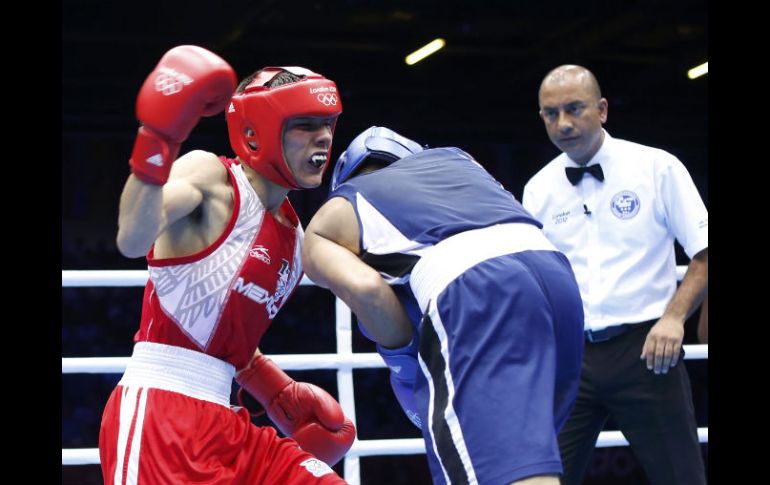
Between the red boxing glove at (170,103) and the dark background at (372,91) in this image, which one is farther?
the dark background at (372,91)

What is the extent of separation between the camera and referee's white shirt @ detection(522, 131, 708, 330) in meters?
3.07

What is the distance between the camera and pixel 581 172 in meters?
3.27

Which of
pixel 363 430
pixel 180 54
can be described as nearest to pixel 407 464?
pixel 363 430

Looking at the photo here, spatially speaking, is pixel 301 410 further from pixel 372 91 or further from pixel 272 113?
pixel 372 91

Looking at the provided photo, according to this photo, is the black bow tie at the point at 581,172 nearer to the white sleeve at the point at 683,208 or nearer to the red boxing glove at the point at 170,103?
the white sleeve at the point at 683,208

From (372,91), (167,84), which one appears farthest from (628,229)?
→ (372,91)

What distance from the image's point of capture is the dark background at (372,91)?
8.38 m

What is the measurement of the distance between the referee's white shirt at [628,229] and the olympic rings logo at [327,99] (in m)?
1.13

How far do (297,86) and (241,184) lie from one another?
24 centimetres

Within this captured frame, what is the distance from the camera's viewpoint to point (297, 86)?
2309 mm

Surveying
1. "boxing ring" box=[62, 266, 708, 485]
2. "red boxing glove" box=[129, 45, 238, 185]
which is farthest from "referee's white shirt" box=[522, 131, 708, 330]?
"red boxing glove" box=[129, 45, 238, 185]

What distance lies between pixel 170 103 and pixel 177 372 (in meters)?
0.57

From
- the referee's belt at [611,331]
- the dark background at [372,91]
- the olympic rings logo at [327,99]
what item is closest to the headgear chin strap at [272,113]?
the olympic rings logo at [327,99]

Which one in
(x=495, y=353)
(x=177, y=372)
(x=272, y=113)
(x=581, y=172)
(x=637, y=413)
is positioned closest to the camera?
(x=495, y=353)
